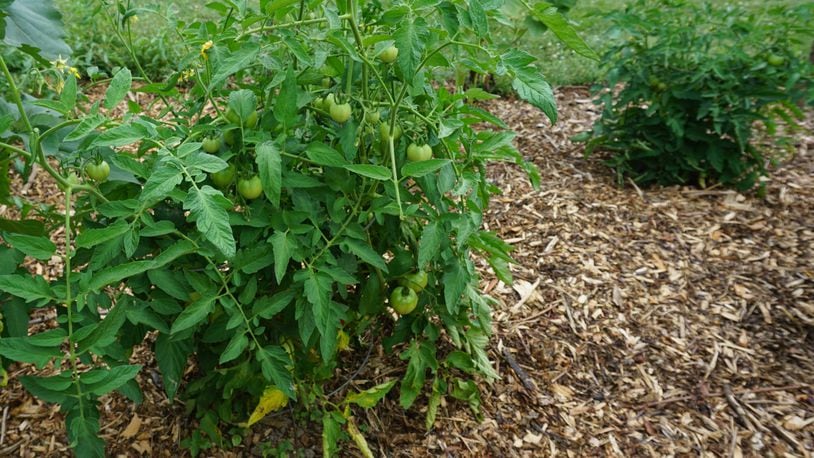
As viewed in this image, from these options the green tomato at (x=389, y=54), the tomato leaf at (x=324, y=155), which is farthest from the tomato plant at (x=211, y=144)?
the green tomato at (x=389, y=54)

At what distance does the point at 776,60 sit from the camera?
3158 millimetres

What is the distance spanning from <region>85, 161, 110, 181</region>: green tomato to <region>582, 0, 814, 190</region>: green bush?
2.63 m

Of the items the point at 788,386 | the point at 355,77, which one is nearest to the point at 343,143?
the point at 355,77

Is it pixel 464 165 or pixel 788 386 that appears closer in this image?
pixel 464 165

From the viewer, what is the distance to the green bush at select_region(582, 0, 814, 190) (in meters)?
3.19

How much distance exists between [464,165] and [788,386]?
5.34 ft

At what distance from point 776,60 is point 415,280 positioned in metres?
2.37

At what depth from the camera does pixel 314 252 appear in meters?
1.67

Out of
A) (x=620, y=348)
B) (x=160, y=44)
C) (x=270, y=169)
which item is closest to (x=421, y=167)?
(x=270, y=169)

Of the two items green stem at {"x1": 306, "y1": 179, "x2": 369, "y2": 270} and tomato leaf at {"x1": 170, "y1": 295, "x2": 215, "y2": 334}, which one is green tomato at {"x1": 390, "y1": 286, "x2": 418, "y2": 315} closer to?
green stem at {"x1": 306, "y1": 179, "x2": 369, "y2": 270}

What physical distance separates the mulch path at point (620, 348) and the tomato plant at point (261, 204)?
37cm

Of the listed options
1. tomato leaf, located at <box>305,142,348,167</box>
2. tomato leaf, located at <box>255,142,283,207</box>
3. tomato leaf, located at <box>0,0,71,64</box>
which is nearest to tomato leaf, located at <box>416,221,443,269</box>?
tomato leaf, located at <box>305,142,348,167</box>

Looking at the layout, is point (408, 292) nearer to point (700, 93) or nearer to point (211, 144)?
point (211, 144)

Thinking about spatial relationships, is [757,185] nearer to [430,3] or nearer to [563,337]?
[563,337]
